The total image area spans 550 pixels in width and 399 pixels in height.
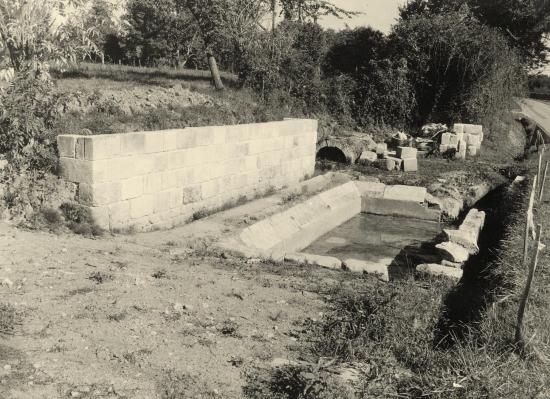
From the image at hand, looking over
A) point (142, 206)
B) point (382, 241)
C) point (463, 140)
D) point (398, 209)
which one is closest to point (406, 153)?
point (398, 209)

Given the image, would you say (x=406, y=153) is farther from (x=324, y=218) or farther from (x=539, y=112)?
(x=539, y=112)

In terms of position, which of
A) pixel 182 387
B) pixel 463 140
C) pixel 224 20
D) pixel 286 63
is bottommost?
pixel 182 387

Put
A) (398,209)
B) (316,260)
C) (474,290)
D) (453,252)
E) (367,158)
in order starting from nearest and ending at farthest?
(474,290), (316,260), (453,252), (398,209), (367,158)

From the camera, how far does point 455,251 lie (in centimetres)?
836

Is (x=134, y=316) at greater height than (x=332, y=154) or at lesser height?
lesser

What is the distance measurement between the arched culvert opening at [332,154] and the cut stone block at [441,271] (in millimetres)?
9205

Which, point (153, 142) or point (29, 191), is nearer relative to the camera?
point (29, 191)

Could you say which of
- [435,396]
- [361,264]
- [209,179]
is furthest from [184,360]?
[209,179]

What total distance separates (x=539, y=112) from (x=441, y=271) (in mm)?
27465

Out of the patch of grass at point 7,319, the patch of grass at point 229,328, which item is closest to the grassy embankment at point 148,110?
the patch of grass at point 7,319

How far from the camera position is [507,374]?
147 inches

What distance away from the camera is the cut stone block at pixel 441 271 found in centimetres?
726

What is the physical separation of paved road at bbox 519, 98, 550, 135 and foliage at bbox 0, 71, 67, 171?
21702 millimetres

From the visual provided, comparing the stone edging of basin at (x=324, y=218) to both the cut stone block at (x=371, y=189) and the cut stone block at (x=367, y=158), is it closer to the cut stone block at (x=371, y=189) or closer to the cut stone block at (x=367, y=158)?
the cut stone block at (x=371, y=189)
